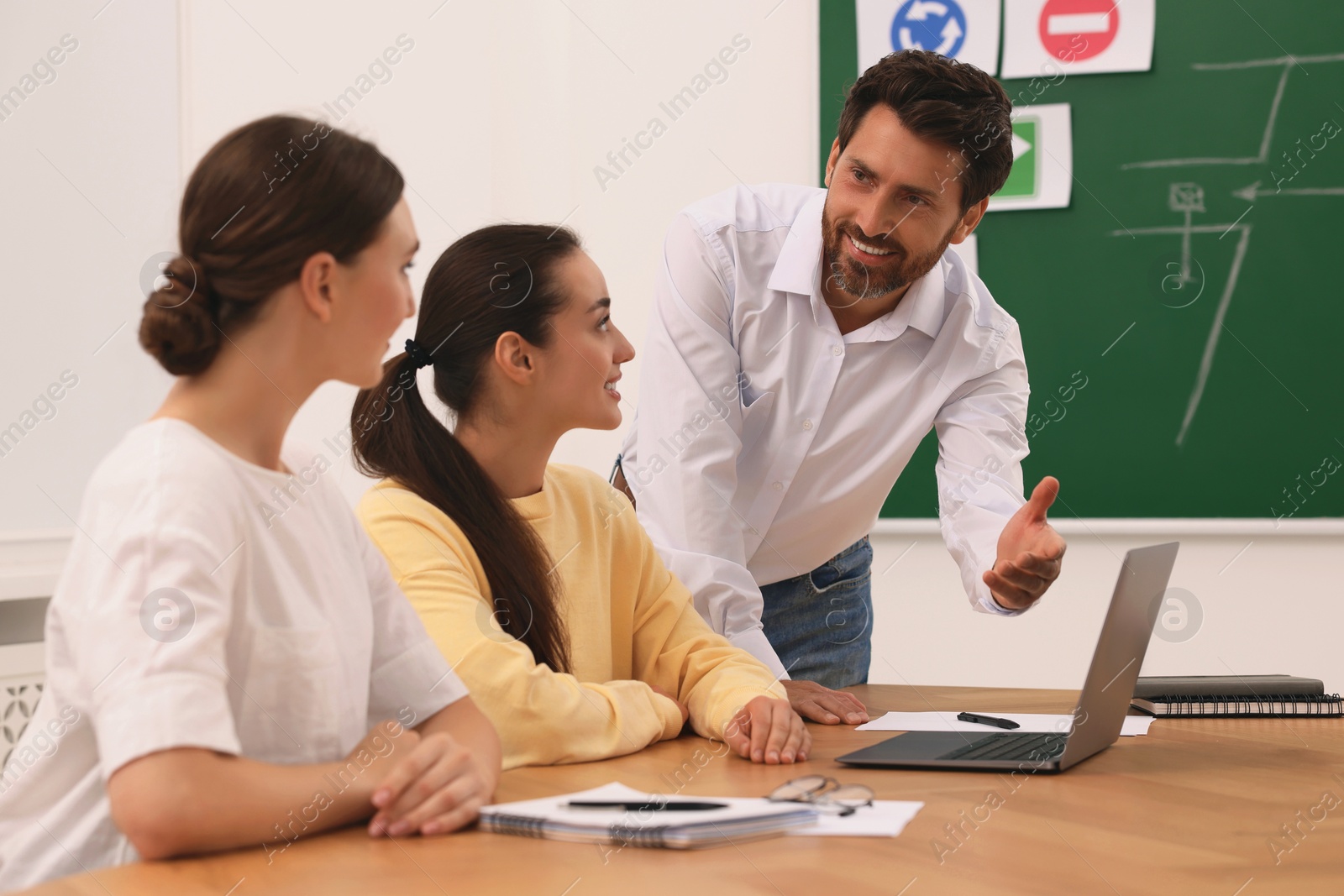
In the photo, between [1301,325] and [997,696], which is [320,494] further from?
[1301,325]

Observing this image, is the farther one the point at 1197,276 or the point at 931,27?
the point at 931,27

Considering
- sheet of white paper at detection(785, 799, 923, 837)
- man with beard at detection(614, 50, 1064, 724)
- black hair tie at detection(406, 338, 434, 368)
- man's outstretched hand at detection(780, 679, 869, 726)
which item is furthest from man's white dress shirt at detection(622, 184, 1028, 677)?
sheet of white paper at detection(785, 799, 923, 837)

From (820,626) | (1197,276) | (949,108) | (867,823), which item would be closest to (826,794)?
(867,823)

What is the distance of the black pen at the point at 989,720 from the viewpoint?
63.5 inches

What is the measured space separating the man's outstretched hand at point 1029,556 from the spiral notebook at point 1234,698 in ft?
0.77

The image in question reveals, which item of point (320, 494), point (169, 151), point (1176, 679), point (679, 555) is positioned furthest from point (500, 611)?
point (169, 151)

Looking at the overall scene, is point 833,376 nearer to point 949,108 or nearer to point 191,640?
point 949,108

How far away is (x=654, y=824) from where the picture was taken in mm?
994

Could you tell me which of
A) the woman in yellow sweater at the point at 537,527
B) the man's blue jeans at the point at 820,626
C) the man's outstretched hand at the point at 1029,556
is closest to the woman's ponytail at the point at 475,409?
the woman in yellow sweater at the point at 537,527

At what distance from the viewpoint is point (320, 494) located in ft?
3.79

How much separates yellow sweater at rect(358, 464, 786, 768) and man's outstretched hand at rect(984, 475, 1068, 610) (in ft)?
1.19

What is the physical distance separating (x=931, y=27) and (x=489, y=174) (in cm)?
135

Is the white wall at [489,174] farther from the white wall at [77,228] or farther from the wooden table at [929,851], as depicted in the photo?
the wooden table at [929,851]

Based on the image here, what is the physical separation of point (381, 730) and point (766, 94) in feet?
8.55
